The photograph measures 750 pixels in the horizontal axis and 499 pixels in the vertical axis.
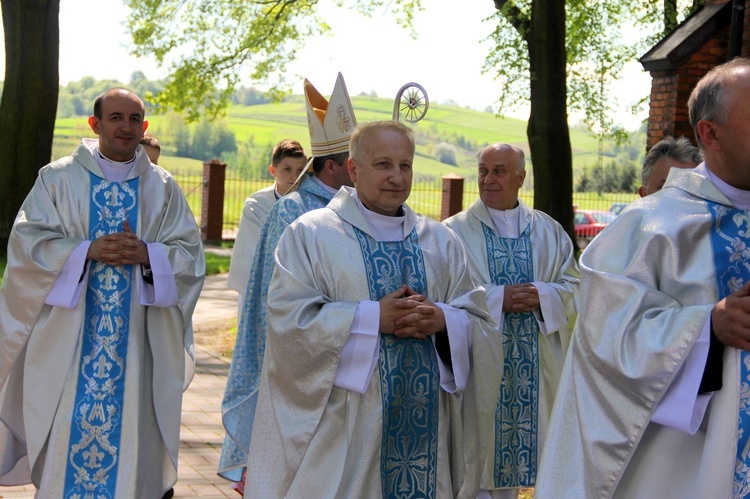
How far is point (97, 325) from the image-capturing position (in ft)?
18.1

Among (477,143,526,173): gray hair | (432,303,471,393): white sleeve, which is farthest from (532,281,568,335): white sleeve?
(432,303,471,393): white sleeve

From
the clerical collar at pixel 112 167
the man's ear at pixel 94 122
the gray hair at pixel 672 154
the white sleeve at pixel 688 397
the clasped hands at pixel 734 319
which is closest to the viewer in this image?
the clasped hands at pixel 734 319

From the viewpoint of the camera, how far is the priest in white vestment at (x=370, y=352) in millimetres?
4051

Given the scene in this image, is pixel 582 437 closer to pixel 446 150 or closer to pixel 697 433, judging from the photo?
pixel 697 433

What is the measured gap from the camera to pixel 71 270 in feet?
17.6

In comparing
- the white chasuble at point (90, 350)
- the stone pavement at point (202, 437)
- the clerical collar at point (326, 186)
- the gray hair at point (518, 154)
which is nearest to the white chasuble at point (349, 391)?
the clerical collar at point (326, 186)

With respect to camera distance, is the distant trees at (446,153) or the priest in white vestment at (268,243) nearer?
the priest in white vestment at (268,243)

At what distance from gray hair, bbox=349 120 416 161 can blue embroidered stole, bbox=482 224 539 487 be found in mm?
1868

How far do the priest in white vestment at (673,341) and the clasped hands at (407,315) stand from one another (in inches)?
32.2

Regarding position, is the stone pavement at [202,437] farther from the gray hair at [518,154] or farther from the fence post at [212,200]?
the fence post at [212,200]

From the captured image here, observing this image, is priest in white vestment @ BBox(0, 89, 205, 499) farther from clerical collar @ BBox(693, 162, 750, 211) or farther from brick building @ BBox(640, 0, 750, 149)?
brick building @ BBox(640, 0, 750, 149)

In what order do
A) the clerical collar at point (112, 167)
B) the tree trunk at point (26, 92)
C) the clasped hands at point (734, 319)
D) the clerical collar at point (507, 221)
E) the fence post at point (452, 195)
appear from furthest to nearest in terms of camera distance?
the fence post at point (452, 195)
the tree trunk at point (26, 92)
the clerical collar at point (507, 221)
the clerical collar at point (112, 167)
the clasped hands at point (734, 319)

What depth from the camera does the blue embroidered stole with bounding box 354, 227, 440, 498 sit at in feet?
13.7

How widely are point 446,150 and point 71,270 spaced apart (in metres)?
67.6
